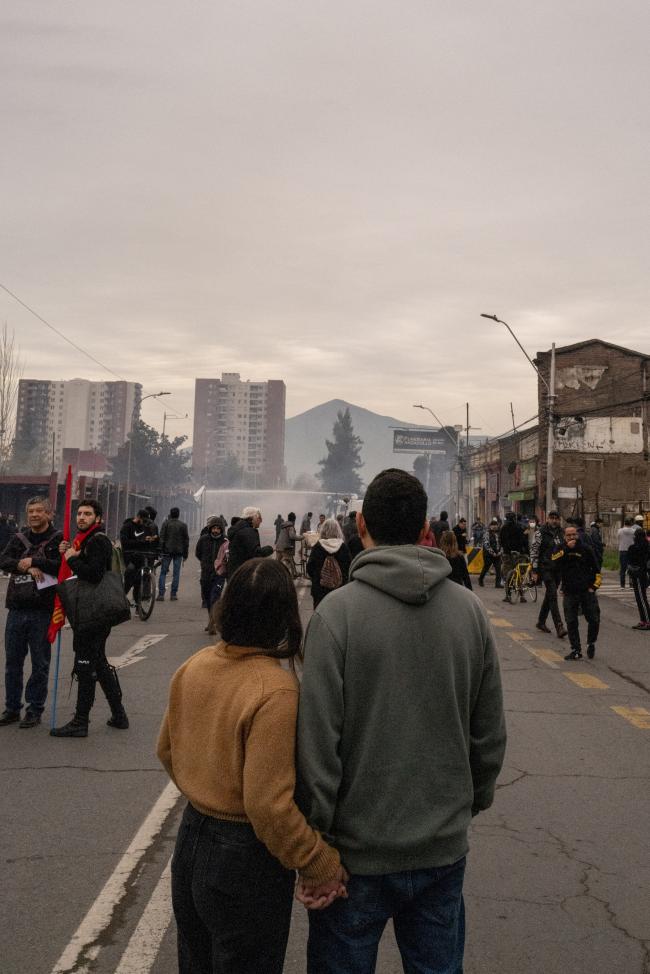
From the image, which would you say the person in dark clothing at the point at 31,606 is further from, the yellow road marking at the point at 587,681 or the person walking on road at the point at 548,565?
the person walking on road at the point at 548,565

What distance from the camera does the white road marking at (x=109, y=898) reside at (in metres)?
3.60

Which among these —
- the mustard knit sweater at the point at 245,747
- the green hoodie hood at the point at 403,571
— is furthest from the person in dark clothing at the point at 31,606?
the green hoodie hood at the point at 403,571

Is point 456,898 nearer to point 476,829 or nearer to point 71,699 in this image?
point 476,829

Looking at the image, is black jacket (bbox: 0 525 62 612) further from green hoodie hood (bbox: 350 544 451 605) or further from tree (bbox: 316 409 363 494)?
tree (bbox: 316 409 363 494)

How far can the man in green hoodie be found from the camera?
2357 millimetres

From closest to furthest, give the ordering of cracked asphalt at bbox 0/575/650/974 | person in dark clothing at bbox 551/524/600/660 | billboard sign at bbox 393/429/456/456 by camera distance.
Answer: cracked asphalt at bbox 0/575/650/974 < person in dark clothing at bbox 551/524/600/660 < billboard sign at bbox 393/429/456/456

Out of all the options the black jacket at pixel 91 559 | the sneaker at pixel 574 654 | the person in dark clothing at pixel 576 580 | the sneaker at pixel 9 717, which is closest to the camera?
the black jacket at pixel 91 559

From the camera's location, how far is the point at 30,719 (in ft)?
25.1

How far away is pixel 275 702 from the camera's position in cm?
238

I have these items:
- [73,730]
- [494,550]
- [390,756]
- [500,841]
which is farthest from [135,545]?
[390,756]

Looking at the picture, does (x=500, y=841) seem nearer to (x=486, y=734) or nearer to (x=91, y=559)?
(x=486, y=734)

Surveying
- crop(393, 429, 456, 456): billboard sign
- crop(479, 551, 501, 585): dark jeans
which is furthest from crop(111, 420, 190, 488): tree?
crop(479, 551, 501, 585): dark jeans

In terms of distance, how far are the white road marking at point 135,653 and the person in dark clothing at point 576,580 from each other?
5.37 meters

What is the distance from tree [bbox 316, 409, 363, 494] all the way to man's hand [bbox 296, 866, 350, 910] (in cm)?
17892
